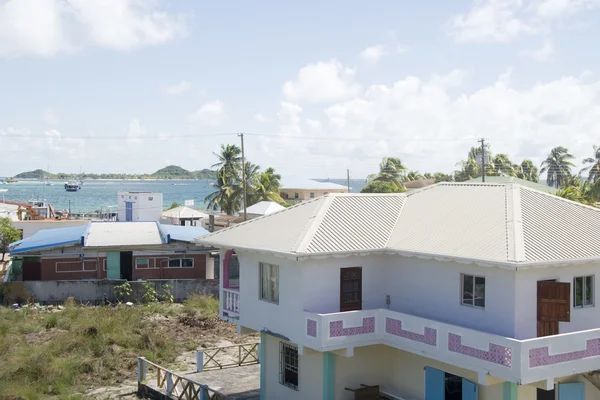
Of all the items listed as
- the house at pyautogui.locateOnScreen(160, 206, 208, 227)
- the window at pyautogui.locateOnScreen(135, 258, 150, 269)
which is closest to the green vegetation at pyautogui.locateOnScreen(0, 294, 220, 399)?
the window at pyautogui.locateOnScreen(135, 258, 150, 269)

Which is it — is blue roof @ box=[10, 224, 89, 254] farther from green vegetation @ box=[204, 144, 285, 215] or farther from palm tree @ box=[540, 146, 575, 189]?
palm tree @ box=[540, 146, 575, 189]

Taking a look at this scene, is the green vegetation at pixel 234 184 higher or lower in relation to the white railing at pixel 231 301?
higher

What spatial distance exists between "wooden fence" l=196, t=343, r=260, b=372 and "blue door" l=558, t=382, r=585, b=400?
1452 cm

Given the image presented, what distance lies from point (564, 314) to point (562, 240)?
236 cm

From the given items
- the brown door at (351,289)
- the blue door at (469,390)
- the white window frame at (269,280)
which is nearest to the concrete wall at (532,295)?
the blue door at (469,390)

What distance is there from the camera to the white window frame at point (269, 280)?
74.6ft

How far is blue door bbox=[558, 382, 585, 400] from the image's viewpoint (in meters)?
19.9

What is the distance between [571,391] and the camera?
2003cm

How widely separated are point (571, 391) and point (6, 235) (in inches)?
1954

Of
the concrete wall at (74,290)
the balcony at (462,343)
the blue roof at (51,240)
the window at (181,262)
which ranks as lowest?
the concrete wall at (74,290)

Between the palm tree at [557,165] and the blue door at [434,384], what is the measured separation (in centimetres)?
8366

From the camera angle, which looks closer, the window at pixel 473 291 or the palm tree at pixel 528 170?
the window at pixel 473 291

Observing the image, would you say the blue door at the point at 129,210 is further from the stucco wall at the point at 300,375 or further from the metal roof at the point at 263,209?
the stucco wall at the point at 300,375

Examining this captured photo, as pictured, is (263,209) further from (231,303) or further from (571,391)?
(571,391)
